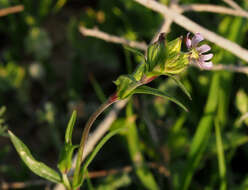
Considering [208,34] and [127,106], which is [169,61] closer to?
[208,34]

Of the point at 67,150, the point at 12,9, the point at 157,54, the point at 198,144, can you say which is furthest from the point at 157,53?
the point at 12,9

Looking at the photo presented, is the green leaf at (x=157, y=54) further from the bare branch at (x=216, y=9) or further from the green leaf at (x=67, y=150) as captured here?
the bare branch at (x=216, y=9)

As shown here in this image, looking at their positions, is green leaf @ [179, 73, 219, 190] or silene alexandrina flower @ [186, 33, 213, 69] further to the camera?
green leaf @ [179, 73, 219, 190]

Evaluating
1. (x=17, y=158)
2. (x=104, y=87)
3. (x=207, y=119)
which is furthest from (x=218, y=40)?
(x=17, y=158)

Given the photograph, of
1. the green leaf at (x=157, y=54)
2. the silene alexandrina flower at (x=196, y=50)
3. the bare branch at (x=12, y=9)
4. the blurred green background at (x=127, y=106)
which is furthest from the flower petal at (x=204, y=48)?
the bare branch at (x=12, y=9)

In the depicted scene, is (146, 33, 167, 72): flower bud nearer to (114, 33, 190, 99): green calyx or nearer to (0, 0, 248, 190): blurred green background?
(114, 33, 190, 99): green calyx

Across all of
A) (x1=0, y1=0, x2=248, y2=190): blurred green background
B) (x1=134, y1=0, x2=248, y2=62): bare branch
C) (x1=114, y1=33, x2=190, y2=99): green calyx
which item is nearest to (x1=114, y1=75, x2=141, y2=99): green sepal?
(x1=114, y1=33, x2=190, y2=99): green calyx
